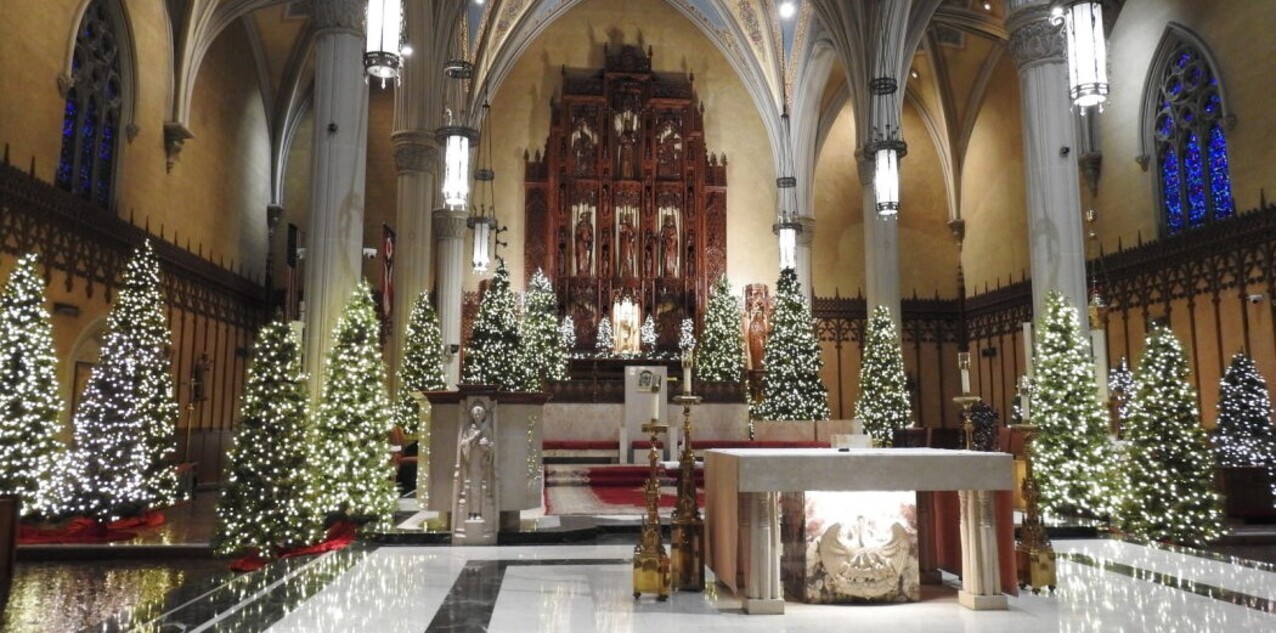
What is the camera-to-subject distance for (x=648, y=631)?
15.8ft

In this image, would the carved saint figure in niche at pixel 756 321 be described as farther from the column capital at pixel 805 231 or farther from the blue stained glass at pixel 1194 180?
the blue stained glass at pixel 1194 180

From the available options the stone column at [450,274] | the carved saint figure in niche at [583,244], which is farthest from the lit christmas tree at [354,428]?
the carved saint figure in niche at [583,244]

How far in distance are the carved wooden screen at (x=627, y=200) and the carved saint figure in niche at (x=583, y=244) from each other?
0.03 metres

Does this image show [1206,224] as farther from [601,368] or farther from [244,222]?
[244,222]

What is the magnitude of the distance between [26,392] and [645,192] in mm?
18521

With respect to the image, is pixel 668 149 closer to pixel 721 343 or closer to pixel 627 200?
pixel 627 200

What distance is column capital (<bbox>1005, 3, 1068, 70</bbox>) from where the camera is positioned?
1265 centimetres

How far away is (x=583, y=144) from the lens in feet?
88.1

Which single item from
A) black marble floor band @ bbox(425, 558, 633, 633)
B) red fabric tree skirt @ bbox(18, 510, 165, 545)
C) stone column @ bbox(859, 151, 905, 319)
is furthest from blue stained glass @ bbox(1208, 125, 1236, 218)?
red fabric tree skirt @ bbox(18, 510, 165, 545)

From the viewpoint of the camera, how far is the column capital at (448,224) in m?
22.8

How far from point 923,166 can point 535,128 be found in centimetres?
1247

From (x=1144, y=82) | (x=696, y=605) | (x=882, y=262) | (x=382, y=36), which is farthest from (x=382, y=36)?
(x=1144, y=82)

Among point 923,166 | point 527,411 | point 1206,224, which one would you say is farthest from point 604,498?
point 923,166

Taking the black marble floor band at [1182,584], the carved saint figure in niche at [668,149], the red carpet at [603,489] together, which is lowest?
the black marble floor band at [1182,584]
